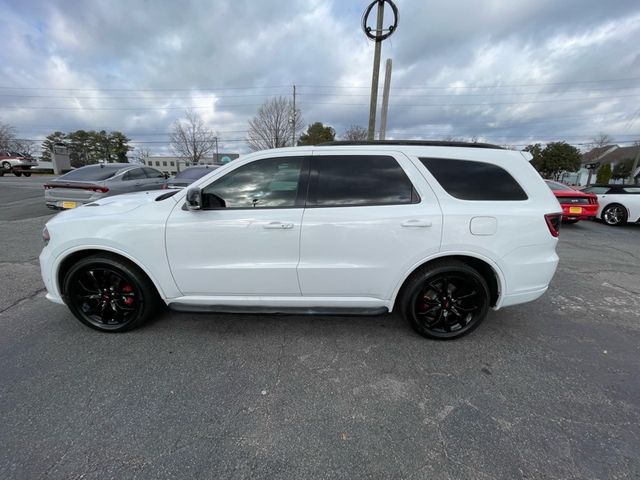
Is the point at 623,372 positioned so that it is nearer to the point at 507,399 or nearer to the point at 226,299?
the point at 507,399

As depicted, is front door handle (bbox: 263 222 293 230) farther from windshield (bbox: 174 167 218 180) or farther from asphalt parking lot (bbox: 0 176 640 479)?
windshield (bbox: 174 167 218 180)

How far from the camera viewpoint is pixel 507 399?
217cm

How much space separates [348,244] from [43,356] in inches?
112

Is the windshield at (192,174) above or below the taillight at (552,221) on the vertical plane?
above

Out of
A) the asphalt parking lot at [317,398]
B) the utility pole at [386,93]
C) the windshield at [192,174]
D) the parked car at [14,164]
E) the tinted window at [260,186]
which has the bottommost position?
the asphalt parking lot at [317,398]

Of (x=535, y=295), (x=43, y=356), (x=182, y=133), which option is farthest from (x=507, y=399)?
(x=182, y=133)

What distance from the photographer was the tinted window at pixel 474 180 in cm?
265

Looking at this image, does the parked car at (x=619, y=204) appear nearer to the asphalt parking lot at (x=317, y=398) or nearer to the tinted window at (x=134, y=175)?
the asphalt parking lot at (x=317, y=398)

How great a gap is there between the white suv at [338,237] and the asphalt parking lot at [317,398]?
15.4 inches

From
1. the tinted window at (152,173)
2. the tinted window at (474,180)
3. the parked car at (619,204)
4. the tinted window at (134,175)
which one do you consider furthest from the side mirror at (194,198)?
the parked car at (619,204)

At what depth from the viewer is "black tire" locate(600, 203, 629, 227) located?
9422 mm

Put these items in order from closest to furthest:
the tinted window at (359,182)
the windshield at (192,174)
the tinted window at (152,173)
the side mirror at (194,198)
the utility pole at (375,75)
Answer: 1. the side mirror at (194,198)
2. the tinted window at (359,182)
3. the utility pole at (375,75)
4. the windshield at (192,174)
5. the tinted window at (152,173)

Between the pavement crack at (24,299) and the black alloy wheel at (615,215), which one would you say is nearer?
the pavement crack at (24,299)

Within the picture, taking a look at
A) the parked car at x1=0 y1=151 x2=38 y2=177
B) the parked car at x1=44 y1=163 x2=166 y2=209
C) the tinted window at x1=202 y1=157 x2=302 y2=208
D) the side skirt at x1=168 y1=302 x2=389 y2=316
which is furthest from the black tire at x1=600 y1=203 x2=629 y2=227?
the parked car at x1=0 y1=151 x2=38 y2=177
